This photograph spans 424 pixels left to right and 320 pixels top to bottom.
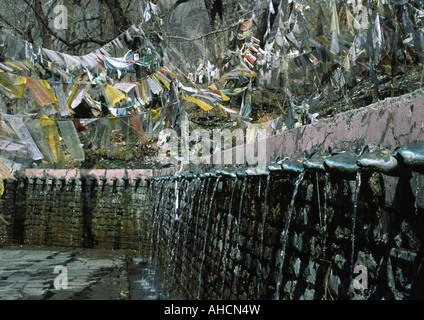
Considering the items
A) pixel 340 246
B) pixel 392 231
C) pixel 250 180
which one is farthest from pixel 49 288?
pixel 392 231

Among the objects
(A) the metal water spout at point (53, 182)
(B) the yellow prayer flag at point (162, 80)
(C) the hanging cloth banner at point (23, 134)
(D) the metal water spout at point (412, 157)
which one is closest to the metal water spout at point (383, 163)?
(D) the metal water spout at point (412, 157)

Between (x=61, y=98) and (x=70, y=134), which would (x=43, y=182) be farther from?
(x=70, y=134)

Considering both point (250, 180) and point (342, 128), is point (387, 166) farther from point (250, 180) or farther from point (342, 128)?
point (250, 180)

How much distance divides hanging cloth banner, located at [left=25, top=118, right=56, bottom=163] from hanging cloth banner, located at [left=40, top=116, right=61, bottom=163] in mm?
52

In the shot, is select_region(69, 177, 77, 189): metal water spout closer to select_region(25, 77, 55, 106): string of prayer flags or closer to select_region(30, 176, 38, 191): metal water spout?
select_region(30, 176, 38, 191): metal water spout

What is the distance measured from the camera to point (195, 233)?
253 inches

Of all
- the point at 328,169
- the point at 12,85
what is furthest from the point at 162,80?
the point at 328,169

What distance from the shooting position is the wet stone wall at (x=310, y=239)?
189cm

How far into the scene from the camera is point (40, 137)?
22.2 ft

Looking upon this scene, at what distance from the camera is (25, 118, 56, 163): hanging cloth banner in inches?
265

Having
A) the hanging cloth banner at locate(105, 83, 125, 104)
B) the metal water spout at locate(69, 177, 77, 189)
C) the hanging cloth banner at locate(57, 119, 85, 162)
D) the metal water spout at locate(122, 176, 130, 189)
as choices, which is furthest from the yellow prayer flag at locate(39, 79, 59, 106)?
the metal water spout at locate(69, 177, 77, 189)

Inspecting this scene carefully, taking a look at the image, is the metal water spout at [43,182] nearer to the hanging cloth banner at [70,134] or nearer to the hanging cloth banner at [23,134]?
the hanging cloth banner at [23,134]

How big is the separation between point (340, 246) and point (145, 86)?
6381 millimetres

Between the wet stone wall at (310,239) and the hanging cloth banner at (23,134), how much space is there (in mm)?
3045
